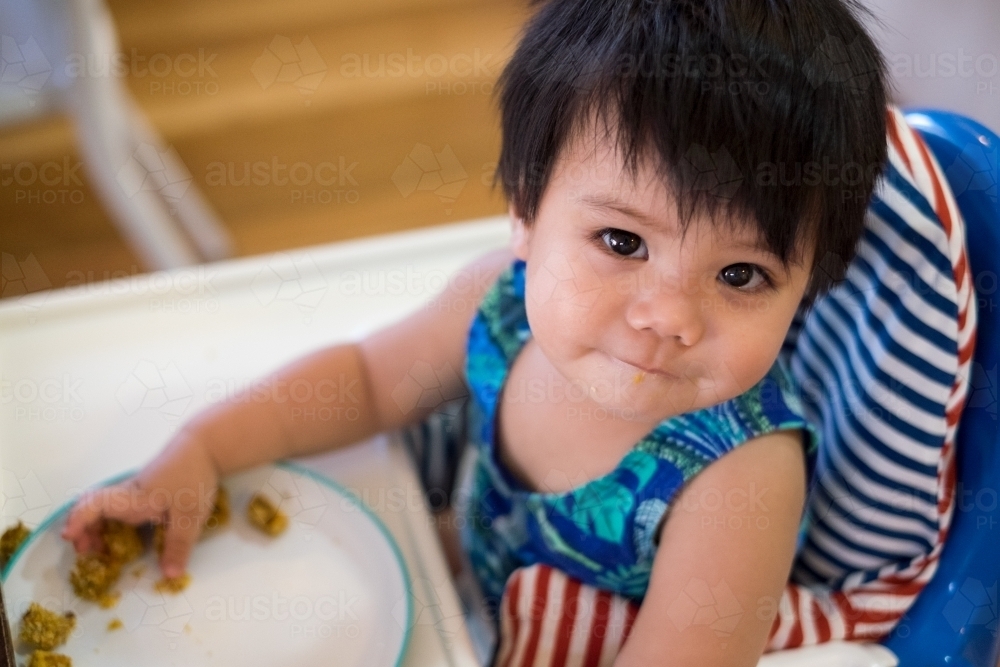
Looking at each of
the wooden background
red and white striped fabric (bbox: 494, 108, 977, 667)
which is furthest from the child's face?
the wooden background

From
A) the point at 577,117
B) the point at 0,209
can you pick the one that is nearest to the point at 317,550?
the point at 577,117

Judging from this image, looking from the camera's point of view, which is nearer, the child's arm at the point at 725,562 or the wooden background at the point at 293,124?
the child's arm at the point at 725,562

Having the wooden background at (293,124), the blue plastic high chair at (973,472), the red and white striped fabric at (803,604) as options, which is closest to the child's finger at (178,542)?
the red and white striped fabric at (803,604)

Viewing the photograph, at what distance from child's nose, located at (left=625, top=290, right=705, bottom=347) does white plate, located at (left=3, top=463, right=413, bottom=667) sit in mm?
217

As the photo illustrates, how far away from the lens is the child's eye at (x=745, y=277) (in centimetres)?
50

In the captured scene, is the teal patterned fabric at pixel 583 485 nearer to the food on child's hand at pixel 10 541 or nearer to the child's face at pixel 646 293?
the child's face at pixel 646 293

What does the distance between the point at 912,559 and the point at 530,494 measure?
0.81 ft

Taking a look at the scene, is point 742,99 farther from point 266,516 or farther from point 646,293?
point 266,516

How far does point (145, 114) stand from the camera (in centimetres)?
161

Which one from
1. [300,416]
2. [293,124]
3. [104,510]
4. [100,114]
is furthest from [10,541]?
[293,124]

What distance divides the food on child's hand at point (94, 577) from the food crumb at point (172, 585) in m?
0.03

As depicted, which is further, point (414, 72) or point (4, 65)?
A: point (414, 72)

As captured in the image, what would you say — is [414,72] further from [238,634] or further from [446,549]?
[238,634]

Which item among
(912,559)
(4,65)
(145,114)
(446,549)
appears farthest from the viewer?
(145,114)
